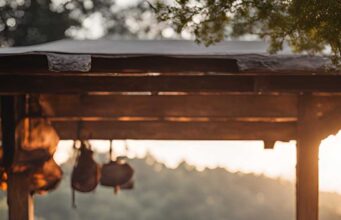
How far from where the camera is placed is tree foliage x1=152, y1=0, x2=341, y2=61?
427 cm

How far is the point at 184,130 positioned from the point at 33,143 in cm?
145

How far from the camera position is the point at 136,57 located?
15.8 ft

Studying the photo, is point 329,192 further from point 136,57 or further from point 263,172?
point 136,57

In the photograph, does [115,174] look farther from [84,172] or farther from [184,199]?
[184,199]

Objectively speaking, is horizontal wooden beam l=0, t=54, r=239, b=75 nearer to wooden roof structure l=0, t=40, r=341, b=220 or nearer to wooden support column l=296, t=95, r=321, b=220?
wooden roof structure l=0, t=40, r=341, b=220

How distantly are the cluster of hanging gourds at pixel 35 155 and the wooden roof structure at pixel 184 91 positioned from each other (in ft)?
0.56

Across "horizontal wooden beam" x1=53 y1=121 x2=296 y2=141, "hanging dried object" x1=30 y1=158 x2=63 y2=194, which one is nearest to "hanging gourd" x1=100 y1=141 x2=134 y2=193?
"horizontal wooden beam" x1=53 y1=121 x2=296 y2=141

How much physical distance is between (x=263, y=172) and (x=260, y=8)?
30.5m

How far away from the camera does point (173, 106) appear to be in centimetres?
652

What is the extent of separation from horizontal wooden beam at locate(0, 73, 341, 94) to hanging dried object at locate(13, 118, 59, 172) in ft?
2.77

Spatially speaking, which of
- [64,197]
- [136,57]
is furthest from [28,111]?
[64,197]

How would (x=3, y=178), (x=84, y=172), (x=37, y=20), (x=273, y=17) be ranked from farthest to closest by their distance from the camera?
(x=37, y=20), (x=84, y=172), (x=3, y=178), (x=273, y=17)

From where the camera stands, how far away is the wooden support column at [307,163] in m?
5.94

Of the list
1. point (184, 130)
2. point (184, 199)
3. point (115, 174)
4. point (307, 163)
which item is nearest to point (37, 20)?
point (115, 174)
